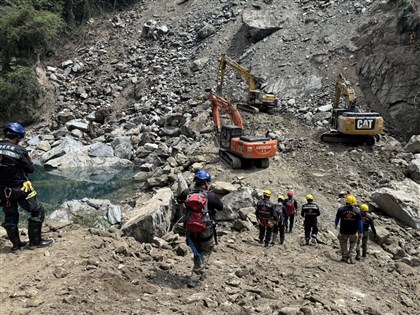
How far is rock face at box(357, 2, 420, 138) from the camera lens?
569 inches

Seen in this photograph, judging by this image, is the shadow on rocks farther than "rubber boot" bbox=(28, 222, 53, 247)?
No

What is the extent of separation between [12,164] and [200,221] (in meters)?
2.45

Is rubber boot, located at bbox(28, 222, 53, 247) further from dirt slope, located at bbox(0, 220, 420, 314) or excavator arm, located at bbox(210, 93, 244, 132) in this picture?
excavator arm, located at bbox(210, 93, 244, 132)

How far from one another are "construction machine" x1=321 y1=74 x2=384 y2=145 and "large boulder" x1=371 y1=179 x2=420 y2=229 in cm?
263

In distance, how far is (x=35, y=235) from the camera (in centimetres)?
534

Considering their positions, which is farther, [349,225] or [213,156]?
[213,156]

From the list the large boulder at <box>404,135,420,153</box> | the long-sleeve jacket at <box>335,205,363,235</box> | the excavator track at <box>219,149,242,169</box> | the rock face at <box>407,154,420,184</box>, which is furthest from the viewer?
the large boulder at <box>404,135,420,153</box>

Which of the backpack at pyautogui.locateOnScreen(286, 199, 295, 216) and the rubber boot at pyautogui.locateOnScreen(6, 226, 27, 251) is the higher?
the rubber boot at pyautogui.locateOnScreen(6, 226, 27, 251)

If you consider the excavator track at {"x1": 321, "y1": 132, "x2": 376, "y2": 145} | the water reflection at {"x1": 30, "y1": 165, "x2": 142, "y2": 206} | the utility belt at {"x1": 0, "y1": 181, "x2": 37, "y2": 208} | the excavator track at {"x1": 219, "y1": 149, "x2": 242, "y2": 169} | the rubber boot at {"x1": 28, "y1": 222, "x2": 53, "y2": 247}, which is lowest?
the water reflection at {"x1": 30, "y1": 165, "x2": 142, "y2": 206}

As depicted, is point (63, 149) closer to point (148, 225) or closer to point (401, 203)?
point (148, 225)

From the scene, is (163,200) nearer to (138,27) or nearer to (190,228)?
(190,228)

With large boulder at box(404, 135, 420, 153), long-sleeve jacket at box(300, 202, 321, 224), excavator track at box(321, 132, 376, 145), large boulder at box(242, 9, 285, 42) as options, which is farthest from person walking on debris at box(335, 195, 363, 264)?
large boulder at box(242, 9, 285, 42)

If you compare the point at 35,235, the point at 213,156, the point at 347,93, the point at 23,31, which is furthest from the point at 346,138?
the point at 23,31

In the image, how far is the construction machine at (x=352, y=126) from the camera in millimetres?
11922
